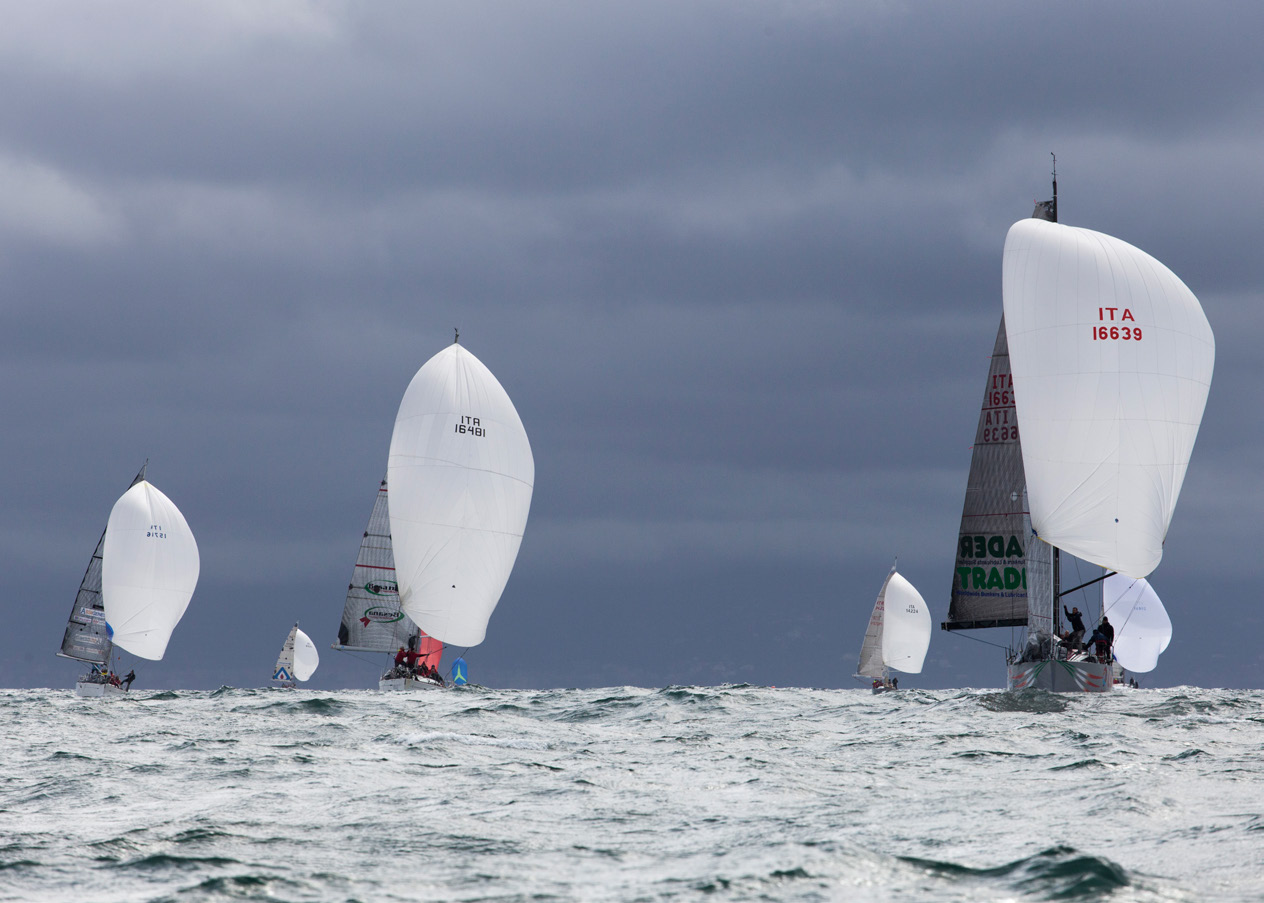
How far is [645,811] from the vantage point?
1234 cm

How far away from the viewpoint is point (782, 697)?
3584cm

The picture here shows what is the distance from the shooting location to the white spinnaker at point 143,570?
57.6 m

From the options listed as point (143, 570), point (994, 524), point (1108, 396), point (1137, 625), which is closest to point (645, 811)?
point (1108, 396)

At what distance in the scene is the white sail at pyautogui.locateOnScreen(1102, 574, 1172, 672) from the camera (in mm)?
60531

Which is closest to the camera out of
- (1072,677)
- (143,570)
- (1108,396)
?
(1072,677)

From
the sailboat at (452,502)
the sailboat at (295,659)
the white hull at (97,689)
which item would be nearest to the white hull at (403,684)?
the sailboat at (452,502)

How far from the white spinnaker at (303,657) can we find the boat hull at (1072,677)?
6881 cm

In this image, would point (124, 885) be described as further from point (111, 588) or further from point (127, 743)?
point (111, 588)

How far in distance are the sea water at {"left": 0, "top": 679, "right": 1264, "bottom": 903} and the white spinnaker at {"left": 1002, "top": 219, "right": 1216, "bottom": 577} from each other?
6951 millimetres

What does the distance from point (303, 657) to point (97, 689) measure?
127ft

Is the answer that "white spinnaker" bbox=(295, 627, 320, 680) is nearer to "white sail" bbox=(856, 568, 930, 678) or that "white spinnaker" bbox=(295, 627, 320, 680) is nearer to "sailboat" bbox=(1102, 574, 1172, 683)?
"white sail" bbox=(856, 568, 930, 678)

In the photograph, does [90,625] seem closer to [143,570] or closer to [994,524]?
[143,570]

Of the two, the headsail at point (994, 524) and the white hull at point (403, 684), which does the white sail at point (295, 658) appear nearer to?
the white hull at point (403, 684)

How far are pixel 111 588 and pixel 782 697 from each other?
114ft
